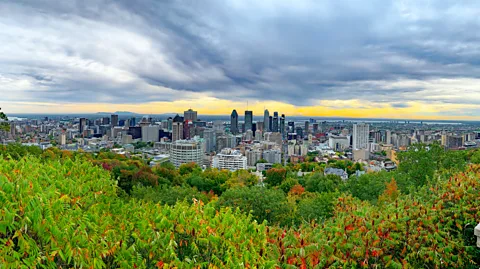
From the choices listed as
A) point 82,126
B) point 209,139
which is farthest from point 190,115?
point 209,139

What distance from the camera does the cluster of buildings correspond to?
169ft

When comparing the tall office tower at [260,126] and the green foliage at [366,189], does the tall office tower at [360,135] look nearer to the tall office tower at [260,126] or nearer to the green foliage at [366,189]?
the tall office tower at [260,126]

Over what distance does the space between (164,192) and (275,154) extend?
160ft

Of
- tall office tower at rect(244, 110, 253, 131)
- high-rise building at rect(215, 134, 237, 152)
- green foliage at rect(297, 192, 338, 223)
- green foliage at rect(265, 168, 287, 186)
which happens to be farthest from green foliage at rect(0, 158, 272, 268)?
tall office tower at rect(244, 110, 253, 131)

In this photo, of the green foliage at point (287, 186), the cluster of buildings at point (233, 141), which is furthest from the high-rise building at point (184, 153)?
the green foliage at point (287, 186)

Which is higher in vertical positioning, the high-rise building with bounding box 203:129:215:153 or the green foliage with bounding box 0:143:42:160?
the green foliage with bounding box 0:143:42:160

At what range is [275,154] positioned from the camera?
59.6 meters

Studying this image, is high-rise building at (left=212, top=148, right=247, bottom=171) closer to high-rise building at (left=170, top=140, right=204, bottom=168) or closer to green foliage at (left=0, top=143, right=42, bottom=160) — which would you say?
high-rise building at (left=170, top=140, right=204, bottom=168)

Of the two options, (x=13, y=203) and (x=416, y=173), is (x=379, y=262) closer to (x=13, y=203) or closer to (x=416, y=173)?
(x=13, y=203)

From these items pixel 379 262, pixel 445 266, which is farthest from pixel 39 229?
pixel 445 266

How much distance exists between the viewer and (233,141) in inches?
3187

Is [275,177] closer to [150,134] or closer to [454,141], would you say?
[454,141]

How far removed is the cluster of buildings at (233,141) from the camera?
51531mm

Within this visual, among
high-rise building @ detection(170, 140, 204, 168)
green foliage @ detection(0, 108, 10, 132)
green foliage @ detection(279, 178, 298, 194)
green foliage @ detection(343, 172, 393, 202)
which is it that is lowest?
high-rise building @ detection(170, 140, 204, 168)
